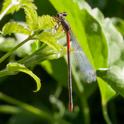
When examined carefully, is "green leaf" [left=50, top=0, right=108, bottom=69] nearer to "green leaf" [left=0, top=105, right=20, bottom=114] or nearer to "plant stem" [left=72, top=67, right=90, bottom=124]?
"plant stem" [left=72, top=67, right=90, bottom=124]

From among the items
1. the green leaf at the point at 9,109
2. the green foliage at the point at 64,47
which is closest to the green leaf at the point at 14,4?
the green foliage at the point at 64,47

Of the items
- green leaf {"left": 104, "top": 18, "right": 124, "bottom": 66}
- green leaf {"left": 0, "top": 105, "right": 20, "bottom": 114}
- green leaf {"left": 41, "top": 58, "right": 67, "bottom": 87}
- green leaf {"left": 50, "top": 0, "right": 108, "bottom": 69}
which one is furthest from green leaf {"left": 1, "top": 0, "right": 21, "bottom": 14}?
green leaf {"left": 0, "top": 105, "right": 20, "bottom": 114}

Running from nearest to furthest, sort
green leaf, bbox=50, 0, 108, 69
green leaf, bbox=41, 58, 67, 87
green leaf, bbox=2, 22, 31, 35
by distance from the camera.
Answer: green leaf, bbox=2, 22, 31, 35 → green leaf, bbox=50, 0, 108, 69 → green leaf, bbox=41, 58, 67, 87

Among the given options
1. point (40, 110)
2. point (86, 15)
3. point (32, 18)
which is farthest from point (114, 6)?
point (32, 18)

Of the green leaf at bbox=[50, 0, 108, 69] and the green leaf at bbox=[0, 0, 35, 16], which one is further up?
the green leaf at bbox=[0, 0, 35, 16]

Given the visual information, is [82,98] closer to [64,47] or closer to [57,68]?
[57,68]

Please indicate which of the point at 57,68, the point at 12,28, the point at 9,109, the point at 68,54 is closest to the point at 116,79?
the point at 68,54

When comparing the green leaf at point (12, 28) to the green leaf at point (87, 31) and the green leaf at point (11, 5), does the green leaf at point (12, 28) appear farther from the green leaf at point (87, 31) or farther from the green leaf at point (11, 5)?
the green leaf at point (87, 31)
